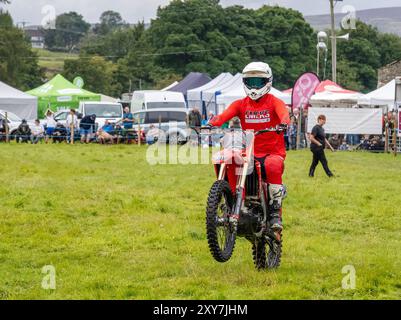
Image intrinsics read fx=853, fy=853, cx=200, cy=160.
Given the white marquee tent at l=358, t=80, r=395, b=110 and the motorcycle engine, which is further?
the white marquee tent at l=358, t=80, r=395, b=110

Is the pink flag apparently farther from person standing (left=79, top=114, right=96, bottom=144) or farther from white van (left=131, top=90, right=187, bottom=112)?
person standing (left=79, top=114, right=96, bottom=144)

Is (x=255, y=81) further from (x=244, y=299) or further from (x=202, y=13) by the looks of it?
(x=202, y=13)

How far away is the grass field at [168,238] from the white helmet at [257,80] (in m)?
1.94

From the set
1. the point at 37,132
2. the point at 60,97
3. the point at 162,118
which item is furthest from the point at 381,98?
the point at 60,97

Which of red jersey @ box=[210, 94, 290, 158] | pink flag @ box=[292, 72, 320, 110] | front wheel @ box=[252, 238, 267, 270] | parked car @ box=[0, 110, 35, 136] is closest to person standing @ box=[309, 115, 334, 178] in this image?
red jersey @ box=[210, 94, 290, 158]

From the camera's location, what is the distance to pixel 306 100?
3578 cm

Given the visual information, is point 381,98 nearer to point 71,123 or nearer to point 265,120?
point 71,123

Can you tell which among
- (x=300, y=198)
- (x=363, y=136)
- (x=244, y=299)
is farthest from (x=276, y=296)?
(x=363, y=136)

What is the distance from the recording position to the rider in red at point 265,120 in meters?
9.23

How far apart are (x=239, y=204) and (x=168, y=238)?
3.12 metres

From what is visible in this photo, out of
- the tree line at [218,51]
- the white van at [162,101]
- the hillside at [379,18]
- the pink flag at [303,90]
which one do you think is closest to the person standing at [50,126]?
the white van at [162,101]

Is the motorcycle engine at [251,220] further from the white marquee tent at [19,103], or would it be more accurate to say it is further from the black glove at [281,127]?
the white marquee tent at [19,103]

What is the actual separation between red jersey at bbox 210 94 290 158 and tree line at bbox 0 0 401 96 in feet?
235

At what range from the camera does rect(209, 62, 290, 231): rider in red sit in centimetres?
923
